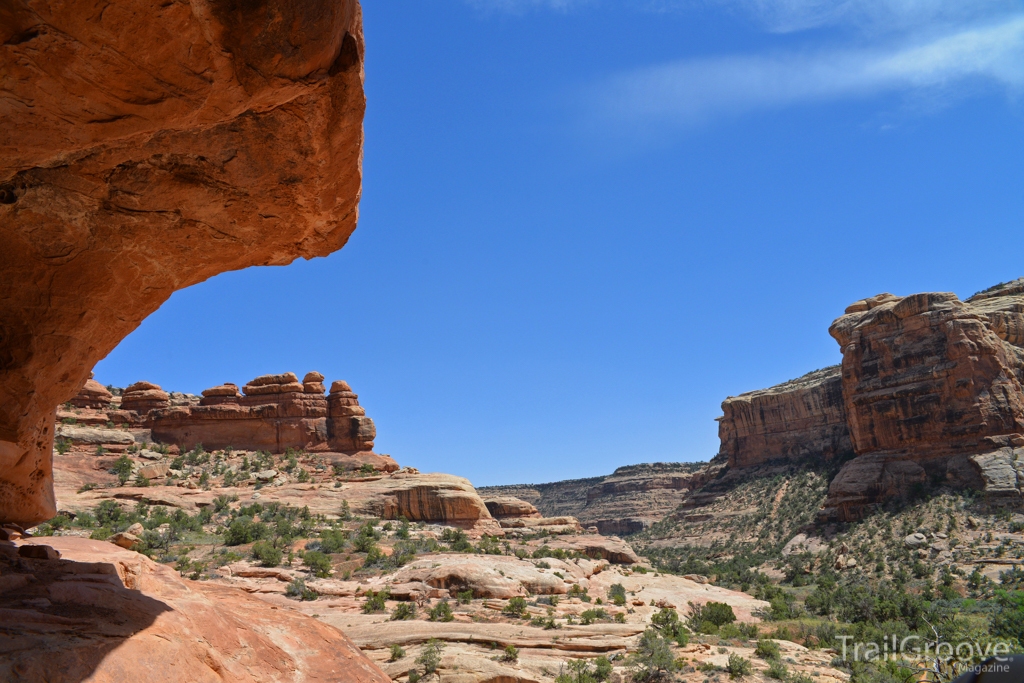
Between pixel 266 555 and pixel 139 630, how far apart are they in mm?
22144

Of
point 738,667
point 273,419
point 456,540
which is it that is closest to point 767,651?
point 738,667

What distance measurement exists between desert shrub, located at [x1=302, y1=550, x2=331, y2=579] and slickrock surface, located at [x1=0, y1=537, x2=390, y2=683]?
17.6 m

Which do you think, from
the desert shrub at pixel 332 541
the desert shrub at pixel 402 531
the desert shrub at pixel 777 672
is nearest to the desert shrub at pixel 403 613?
the desert shrub at pixel 332 541

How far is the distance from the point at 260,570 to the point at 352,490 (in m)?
16.3

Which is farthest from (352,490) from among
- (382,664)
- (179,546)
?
(382,664)

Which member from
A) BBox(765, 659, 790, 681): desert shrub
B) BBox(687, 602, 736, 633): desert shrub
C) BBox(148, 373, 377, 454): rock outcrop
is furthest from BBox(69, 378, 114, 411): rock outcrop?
BBox(765, 659, 790, 681): desert shrub

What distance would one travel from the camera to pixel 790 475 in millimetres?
67625

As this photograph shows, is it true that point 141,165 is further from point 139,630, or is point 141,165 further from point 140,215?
point 139,630

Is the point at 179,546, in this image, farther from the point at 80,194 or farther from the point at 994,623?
the point at 994,623

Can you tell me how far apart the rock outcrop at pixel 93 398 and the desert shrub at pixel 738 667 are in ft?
167

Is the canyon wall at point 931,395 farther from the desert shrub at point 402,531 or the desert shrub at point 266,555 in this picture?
the desert shrub at point 266,555

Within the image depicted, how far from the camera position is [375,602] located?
20.4 meters

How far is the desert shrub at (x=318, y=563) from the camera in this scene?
81.8ft

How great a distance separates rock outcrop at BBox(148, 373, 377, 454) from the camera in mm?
49125
